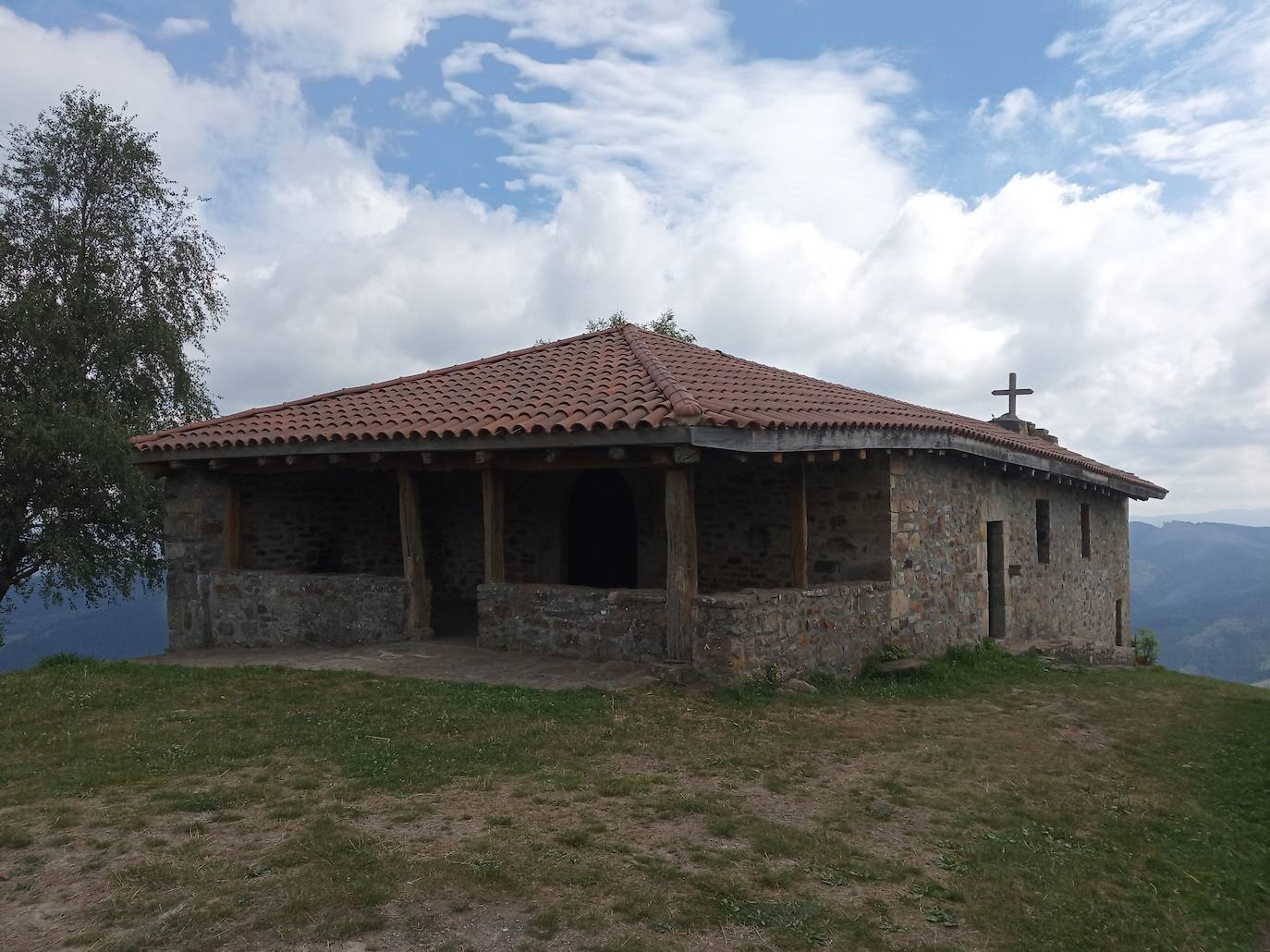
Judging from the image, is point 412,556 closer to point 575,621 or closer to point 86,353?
point 575,621

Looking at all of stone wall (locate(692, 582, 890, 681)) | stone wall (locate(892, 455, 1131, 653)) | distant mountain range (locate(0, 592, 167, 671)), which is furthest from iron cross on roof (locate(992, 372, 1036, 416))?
distant mountain range (locate(0, 592, 167, 671))

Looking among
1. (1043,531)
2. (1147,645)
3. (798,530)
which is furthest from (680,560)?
(1147,645)

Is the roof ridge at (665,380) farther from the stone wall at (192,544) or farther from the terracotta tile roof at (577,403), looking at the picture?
the stone wall at (192,544)

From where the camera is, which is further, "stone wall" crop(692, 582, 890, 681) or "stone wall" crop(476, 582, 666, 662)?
"stone wall" crop(476, 582, 666, 662)

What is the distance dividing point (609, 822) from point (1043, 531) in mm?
10854

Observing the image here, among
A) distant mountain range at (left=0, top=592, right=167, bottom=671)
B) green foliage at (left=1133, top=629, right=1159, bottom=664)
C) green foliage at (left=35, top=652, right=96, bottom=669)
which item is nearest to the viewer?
green foliage at (left=35, top=652, right=96, bottom=669)

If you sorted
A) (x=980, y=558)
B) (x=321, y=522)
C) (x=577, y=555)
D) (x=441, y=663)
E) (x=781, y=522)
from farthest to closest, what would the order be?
(x=577, y=555) < (x=321, y=522) < (x=980, y=558) < (x=781, y=522) < (x=441, y=663)

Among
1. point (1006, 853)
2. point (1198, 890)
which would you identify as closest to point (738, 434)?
point (1006, 853)

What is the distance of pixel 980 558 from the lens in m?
10.9

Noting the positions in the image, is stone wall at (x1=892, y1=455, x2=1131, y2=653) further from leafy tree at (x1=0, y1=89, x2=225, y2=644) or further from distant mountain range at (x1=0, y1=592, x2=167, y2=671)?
distant mountain range at (x1=0, y1=592, x2=167, y2=671)

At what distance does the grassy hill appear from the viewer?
342 centimetres

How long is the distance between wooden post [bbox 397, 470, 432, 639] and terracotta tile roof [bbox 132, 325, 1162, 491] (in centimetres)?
77

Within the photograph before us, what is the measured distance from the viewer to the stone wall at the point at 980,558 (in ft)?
30.7

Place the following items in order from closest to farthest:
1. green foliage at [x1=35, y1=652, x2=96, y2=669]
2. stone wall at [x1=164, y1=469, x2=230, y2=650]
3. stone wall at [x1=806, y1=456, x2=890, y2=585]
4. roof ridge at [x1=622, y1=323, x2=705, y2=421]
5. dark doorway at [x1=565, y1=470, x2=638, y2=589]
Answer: roof ridge at [x1=622, y1=323, x2=705, y2=421] → green foliage at [x1=35, y1=652, x2=96, y2=669] → stone wall at [x1=806, y1=456, x2=890, y2=585] → stone wall at [x1=164, y1=469, x2=230, y2=650] → dark doorway at [x1=565, y1=470, x2=638, y2=589]
